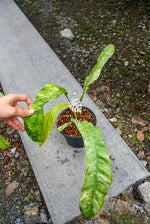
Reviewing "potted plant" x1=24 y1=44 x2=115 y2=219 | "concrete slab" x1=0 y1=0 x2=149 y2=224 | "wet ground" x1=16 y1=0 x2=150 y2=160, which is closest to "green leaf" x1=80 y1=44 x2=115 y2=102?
"potted plant" x1=24 y1=44 x2=115 y2=219

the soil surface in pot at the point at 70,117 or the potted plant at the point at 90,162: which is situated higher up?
the potted plant at the point at 90,162

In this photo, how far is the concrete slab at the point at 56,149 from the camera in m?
1.50

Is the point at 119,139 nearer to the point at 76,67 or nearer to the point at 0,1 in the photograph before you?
the point at 76,67

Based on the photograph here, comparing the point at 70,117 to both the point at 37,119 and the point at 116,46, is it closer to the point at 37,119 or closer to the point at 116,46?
the point at 37,119

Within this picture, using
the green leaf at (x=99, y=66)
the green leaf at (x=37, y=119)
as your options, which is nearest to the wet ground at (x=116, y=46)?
the green leaf at (x=99, y=66)

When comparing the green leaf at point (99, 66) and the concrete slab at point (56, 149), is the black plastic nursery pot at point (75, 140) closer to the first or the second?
the concrete slab at point (56, 149)

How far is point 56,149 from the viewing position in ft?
5.73

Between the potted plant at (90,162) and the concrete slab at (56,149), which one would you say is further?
the concrete slab at (56,149)

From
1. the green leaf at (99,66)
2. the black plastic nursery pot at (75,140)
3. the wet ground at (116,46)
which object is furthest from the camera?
the wet ground at (116,46)

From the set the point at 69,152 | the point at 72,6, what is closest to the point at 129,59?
the point at 69,152

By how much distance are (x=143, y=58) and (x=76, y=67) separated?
860 millimetres

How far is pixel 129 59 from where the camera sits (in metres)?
2.40

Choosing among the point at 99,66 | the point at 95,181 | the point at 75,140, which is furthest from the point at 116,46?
the point at 95,181

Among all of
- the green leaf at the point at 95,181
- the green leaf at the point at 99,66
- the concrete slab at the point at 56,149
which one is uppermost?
the green leaf at the point at 99,66
